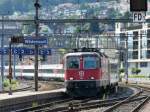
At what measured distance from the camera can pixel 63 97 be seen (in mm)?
38625

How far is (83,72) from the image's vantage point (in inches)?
1432

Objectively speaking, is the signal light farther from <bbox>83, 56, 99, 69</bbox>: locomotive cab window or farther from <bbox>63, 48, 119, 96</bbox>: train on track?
<bbox>83, 56, 99, 69</bbox>: locomotive cab window

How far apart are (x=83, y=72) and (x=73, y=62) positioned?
3.21 feet

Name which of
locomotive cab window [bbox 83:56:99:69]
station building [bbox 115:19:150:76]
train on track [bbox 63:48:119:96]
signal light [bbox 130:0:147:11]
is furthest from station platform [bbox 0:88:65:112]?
station building [bbox 115:19:150:76]

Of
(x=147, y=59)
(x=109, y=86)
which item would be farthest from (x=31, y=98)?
(x=147, y=59)

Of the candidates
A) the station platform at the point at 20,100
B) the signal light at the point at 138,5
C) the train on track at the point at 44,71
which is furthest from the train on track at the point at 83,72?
the train on track at the point at 44,71

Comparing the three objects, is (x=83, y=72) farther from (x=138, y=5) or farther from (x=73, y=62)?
(x=138, y=5)

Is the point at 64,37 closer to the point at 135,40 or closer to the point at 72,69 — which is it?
the point at 72,69

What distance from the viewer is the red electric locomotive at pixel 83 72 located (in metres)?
36.4

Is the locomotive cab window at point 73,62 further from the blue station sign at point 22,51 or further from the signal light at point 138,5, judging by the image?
the signal light at point 138,5

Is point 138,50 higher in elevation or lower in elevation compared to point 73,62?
higher

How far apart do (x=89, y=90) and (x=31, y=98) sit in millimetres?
6581

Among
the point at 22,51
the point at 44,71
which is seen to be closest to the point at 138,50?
the point at 44,71

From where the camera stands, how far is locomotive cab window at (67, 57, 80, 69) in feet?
120
